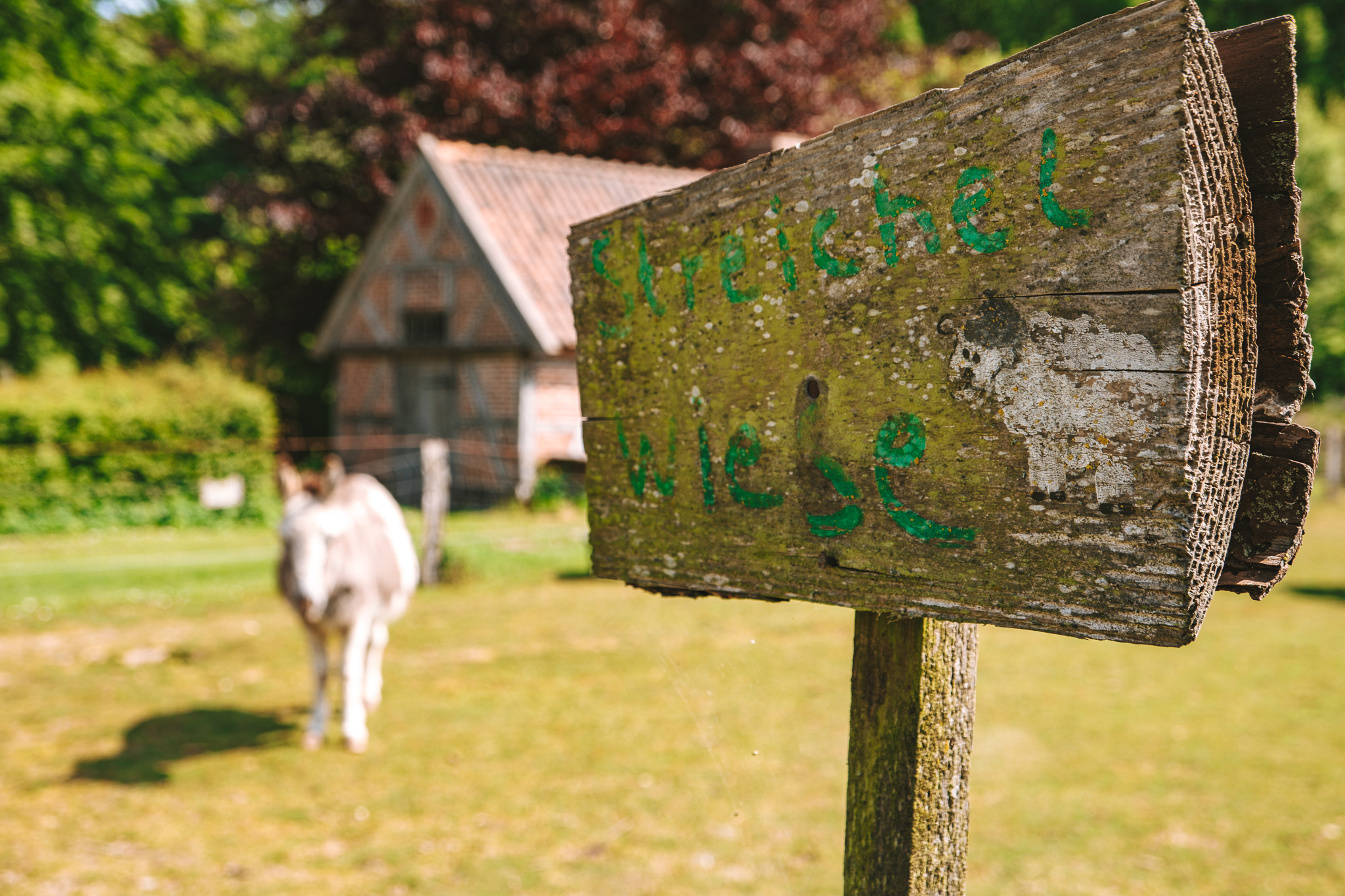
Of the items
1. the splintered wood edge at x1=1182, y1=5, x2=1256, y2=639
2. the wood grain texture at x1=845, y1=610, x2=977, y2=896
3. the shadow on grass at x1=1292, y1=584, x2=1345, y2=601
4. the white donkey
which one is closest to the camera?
the splintered wood edge at x1=1182, y1=5, x2=1256, y2=639

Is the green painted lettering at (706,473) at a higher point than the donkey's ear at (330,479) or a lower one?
higher

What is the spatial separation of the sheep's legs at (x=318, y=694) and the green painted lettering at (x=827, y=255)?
217 inches

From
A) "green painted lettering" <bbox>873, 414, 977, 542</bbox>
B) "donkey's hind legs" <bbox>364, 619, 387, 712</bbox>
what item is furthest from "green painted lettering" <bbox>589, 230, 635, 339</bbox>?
"donkey's hind legs" <bbox>364, 619, 387, 712</bbox>

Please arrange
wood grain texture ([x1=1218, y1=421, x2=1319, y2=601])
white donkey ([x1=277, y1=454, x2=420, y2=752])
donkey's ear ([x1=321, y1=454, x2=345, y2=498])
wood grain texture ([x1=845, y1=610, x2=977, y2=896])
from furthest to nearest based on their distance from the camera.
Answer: donkey's ear ([x1=321, y1=454, x2=345, y2=498]) < white donkey ([x1=277, y1=454, x2=420, y2=752]) < wood grain texture ([x1=845, y1=610, x2=977, y2=896]) < wood grain texture ([x1=1218, y1=421, x2=1319, y2=601])

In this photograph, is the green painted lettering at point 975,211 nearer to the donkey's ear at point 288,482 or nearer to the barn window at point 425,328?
the donkey's ear at point 288,482

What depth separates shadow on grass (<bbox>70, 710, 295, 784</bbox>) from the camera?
17.7 feet

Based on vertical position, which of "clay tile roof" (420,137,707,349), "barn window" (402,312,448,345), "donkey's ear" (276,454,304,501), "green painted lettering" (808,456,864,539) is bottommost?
"donkey's ear" (276,454,304,501)

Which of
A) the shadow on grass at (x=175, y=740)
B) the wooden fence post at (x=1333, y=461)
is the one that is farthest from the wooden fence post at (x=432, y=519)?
the wooden fence post at (x=1333, y=461)

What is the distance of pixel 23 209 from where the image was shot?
54.9ft

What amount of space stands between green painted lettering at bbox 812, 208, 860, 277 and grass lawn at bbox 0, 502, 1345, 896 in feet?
4.80

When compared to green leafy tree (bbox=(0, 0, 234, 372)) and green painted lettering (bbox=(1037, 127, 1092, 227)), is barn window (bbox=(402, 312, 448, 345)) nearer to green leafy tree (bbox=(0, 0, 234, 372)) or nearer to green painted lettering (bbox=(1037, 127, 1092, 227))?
green leafy tree (bbox=(0, 0, 234, 372))

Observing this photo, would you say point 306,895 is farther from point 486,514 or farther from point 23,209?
point 23,209

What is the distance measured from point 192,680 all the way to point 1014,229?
24.7 feet

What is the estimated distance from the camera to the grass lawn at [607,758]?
4.29 m
